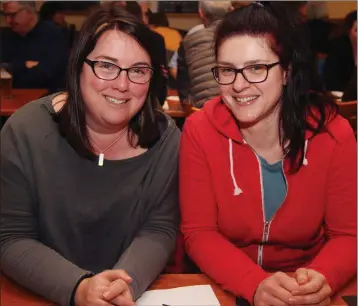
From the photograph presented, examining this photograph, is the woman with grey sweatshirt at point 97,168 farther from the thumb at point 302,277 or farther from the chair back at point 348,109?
the chair back at point 348,109

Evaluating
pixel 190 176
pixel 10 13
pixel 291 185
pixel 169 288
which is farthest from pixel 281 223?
pixel 10 13

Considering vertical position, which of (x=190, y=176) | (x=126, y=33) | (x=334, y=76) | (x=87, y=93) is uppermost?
(x=126, y=33)

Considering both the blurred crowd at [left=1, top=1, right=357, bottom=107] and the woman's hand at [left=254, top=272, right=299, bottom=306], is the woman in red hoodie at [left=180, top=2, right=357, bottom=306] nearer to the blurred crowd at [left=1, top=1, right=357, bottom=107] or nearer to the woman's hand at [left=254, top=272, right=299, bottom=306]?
the woman's hand at [left=254, top=272, right=299, bottom=306]

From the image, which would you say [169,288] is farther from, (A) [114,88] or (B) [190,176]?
(A) [114,88]

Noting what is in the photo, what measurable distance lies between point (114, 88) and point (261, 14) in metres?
0.45

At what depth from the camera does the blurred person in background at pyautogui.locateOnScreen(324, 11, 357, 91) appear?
406cm

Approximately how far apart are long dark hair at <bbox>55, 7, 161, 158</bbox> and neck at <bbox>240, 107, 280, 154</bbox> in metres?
0.28

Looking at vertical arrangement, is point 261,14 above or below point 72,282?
above

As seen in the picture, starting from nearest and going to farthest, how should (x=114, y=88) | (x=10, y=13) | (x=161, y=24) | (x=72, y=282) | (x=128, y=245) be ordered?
(x=72, y=282) < (x=114, y=88) < (x=128, y=245) < (x=10, y=13) < (x=161, y=24)

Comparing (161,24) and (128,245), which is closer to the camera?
(128,245)

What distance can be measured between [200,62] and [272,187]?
5.07 feet

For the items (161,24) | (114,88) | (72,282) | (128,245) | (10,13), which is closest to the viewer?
(72,282)

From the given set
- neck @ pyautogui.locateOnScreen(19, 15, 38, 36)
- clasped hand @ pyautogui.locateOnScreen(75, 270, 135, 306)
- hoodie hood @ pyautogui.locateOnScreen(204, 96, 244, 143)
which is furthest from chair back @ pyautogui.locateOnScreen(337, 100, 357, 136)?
neck @ pyautogui.locateOnScreen(19, 15, 38, 36)

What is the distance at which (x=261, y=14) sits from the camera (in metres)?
1.45
